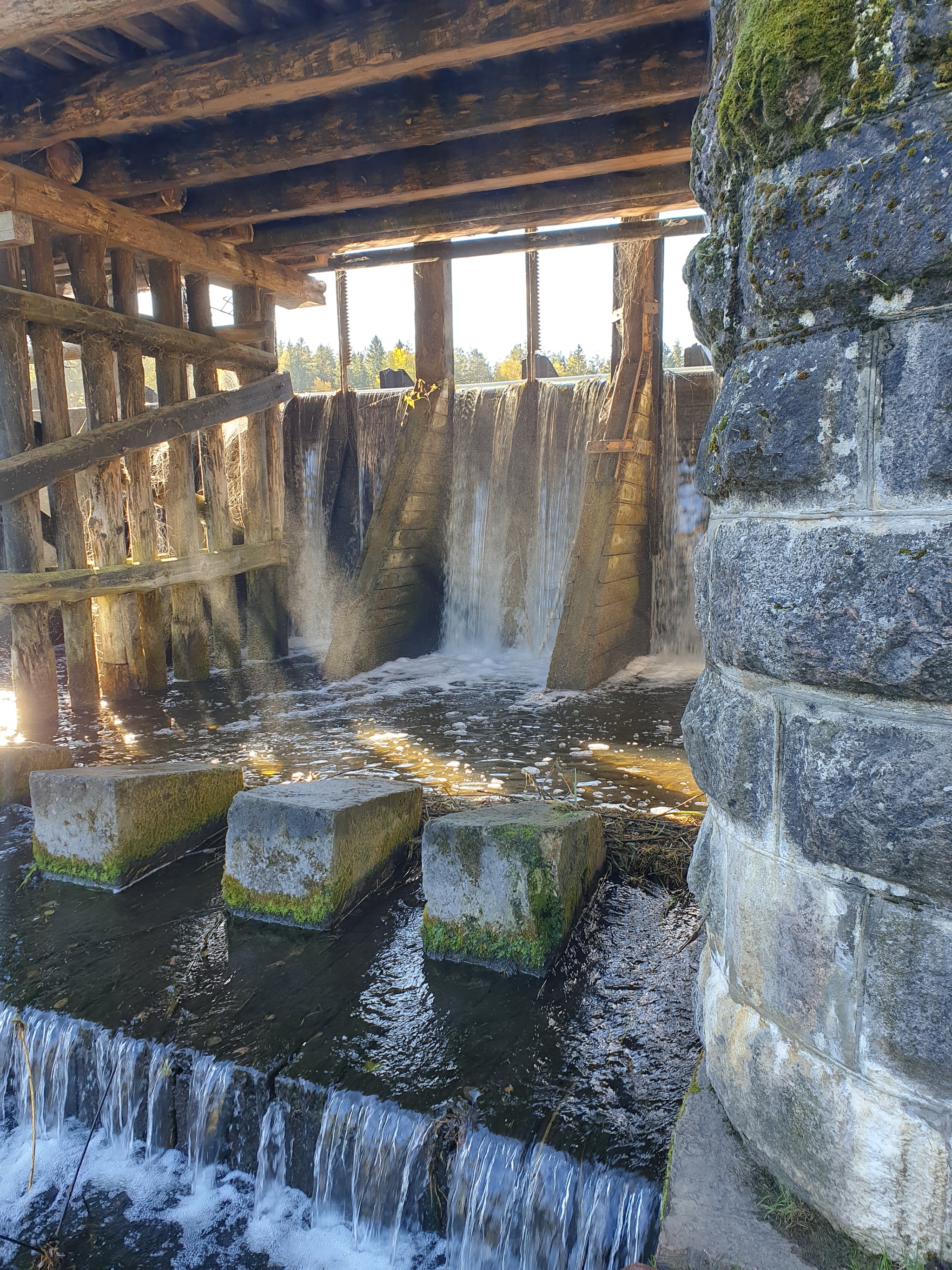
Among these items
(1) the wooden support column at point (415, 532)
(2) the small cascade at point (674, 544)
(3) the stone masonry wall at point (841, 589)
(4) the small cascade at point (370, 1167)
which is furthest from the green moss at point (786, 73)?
(2) the small cascade at point (674, 544)

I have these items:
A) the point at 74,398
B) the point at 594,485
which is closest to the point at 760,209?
the point at 594,485

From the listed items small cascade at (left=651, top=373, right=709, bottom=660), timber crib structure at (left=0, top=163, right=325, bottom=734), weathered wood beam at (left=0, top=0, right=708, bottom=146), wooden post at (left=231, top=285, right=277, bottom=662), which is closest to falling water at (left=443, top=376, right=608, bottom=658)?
small cascade at (left=651, top=373, right=709, bottom=660)

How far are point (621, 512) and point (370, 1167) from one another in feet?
26.5

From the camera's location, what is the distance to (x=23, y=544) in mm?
7566

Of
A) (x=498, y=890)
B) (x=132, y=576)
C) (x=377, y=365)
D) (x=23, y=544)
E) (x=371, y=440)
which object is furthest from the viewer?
(x=377, y=365)

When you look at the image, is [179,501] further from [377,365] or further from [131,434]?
[377,365]

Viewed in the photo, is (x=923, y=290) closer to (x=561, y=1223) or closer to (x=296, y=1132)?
(x=561, y=1223)

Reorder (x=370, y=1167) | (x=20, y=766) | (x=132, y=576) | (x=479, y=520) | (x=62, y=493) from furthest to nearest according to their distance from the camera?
(x=479, y=520), (x=132, y=576), (x=62, y=493), (x=20, y=766), (x=370, y=1167)

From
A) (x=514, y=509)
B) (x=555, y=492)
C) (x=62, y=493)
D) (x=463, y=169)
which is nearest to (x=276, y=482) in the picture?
(x=62, y=493)

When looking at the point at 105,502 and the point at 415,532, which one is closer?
the point at 105,502

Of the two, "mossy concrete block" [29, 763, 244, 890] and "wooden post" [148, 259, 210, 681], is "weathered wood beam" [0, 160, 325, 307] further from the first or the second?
"mossy concrete block" [29, 763, 244, 890]

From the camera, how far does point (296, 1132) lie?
3.01m

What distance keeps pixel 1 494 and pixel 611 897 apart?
5.97 m

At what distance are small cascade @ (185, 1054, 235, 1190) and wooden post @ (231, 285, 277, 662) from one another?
813cm
